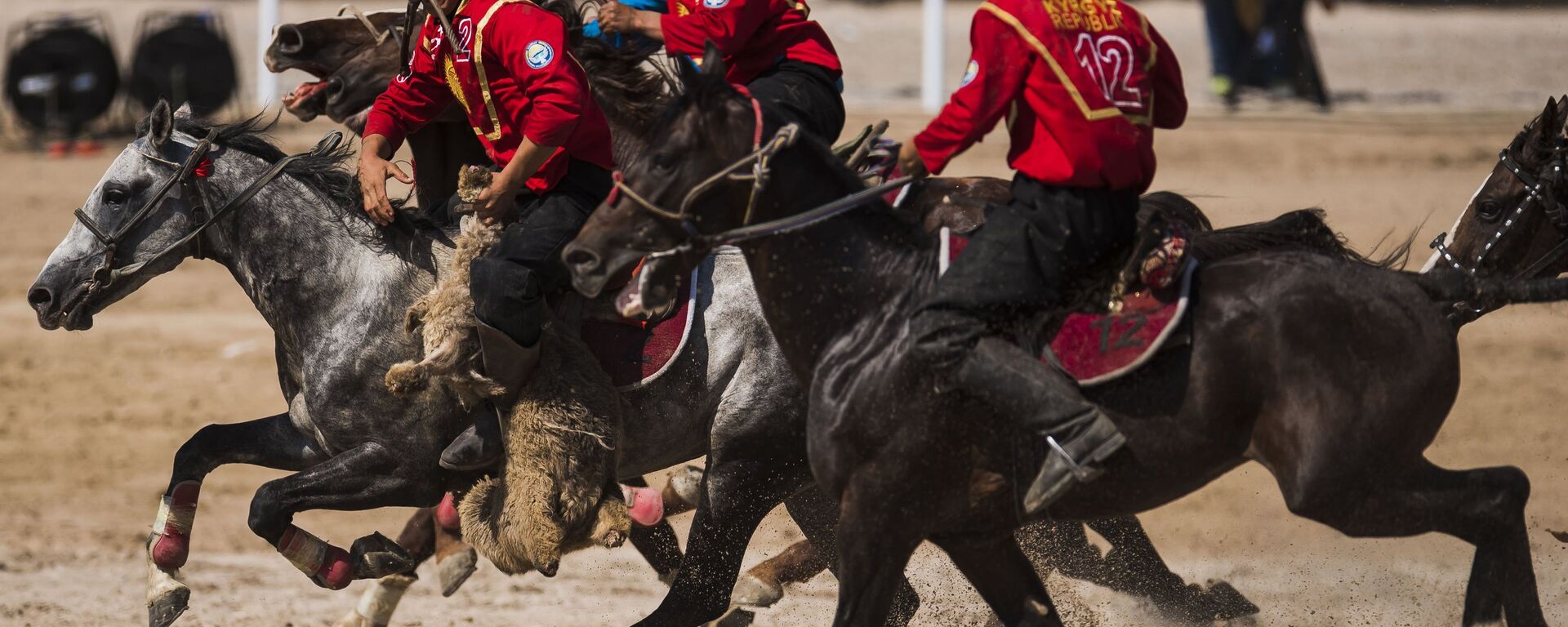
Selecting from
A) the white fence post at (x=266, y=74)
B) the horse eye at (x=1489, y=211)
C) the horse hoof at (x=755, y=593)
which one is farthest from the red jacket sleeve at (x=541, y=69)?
the white fence post at (x=266, y=74)

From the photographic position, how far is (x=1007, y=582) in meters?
4.70

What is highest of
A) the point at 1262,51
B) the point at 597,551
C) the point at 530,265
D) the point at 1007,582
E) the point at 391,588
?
the point at 530,265

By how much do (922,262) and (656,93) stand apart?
1.77 m

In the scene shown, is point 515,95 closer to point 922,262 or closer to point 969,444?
point 922,262

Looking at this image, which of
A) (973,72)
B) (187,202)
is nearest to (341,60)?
A: (187,202)

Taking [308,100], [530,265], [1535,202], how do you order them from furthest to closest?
1. [308,100]
2. [1535,202]
3. [530,265]

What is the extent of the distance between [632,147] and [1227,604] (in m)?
2.60

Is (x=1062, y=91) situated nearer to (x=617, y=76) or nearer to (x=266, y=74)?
(x=617, y=76)

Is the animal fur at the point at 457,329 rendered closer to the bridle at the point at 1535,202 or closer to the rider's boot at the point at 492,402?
the rider's boot at the point at 492,402

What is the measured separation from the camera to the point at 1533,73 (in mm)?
20766

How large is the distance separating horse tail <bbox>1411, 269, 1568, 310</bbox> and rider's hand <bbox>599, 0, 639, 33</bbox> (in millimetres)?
2580

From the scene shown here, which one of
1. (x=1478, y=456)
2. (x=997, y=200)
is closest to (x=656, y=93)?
(x=997, y=200)

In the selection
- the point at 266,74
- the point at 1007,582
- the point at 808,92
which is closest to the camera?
the point at 1007,582

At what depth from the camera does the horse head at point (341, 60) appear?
22.1 feet
